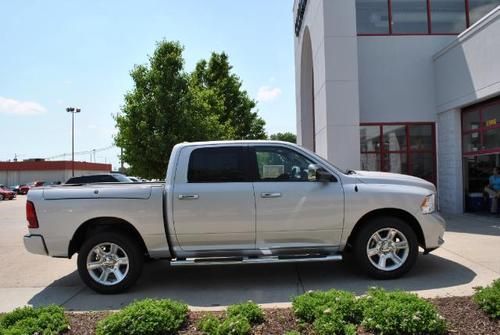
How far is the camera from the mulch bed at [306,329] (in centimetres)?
438

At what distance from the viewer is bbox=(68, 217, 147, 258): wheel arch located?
6492 mm

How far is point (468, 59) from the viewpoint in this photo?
42.8 feet

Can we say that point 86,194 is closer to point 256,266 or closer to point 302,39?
point 256,266

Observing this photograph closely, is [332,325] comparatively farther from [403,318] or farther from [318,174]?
[318,174]

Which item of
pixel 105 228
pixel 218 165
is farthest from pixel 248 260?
pixel 105 228

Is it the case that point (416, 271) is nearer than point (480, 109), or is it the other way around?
point (416, 271)

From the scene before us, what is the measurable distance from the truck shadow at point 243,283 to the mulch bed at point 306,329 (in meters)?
0.83

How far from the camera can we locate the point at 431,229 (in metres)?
6.55

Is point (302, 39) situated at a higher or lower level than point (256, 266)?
higher

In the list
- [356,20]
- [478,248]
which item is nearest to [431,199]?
[478,248]

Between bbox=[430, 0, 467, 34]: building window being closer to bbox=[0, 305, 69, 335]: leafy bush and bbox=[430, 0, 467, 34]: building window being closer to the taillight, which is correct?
the taillight

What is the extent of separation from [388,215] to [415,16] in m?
10.9

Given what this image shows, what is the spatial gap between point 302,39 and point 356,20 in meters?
7.05

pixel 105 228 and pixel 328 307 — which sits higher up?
pixel 105 228
